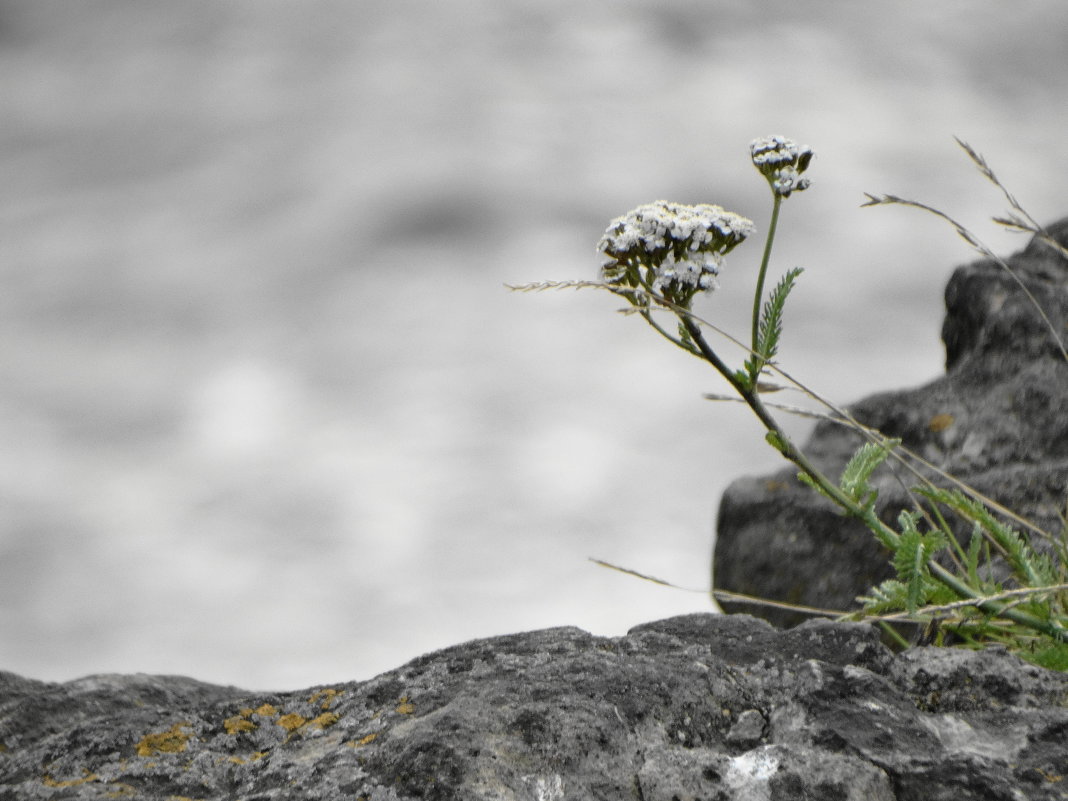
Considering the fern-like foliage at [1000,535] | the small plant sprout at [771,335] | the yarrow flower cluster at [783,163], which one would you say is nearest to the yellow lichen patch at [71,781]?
the small plant sprout at [771,335]

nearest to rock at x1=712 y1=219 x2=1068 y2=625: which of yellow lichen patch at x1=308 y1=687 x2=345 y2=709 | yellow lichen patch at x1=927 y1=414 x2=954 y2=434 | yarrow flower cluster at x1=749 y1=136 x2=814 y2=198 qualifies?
yellow lichen patch at x1=927 y1=414 x2=954 y2=434

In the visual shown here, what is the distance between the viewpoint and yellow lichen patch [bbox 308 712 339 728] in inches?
103

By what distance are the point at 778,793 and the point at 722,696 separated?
37cm

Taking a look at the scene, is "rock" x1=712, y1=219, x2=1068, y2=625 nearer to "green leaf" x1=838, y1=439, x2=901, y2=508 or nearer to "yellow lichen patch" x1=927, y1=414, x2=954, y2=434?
"yellow lichen patch" x1=927, y1=414, x2=954, y2=434

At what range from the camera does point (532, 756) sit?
2279 millimetres

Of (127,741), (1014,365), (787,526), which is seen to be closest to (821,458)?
(787,526)

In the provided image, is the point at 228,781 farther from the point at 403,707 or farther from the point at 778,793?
the point at 778,793

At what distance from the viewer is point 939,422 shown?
5844mm

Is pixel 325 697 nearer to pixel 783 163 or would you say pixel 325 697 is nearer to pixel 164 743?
pixel 164 743

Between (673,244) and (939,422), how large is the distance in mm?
3008

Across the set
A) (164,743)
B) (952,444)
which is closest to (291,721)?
(164,743)

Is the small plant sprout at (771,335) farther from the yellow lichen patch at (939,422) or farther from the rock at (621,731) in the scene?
the yellow lichen patch at (939,422)

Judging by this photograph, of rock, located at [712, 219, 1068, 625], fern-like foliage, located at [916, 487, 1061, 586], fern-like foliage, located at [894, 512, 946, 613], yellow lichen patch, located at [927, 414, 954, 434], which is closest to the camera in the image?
fern-like foliage, located at [894, 512, 946, 613]

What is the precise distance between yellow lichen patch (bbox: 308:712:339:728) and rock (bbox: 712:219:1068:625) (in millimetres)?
3517
